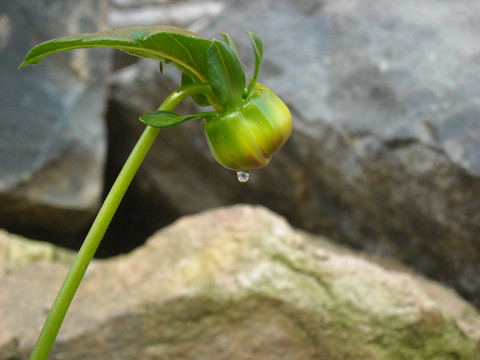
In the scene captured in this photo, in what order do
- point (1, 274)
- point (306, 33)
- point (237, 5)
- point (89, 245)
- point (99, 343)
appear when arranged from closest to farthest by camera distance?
point (89, 245)
point (99, 343)
point (1, 274)
point (306, 33)
point (237, 5)

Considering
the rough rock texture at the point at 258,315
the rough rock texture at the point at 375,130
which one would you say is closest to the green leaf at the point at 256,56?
the rough rock texture at the point at 258,315

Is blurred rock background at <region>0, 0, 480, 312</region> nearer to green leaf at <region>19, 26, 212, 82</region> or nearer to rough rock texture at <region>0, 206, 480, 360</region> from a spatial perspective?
rough rock texture at <region>0, 206, 480, 360</region>

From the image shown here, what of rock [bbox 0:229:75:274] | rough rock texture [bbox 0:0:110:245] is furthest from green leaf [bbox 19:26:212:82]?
rough rock texture [bbox 0:0:110:245]

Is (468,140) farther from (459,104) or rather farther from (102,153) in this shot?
(102,153)

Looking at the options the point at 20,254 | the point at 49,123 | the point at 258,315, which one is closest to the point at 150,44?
the point at 258,315

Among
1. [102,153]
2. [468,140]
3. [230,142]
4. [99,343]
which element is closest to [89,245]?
[230,142]

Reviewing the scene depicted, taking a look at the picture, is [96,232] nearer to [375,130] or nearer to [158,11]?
[375,130]
